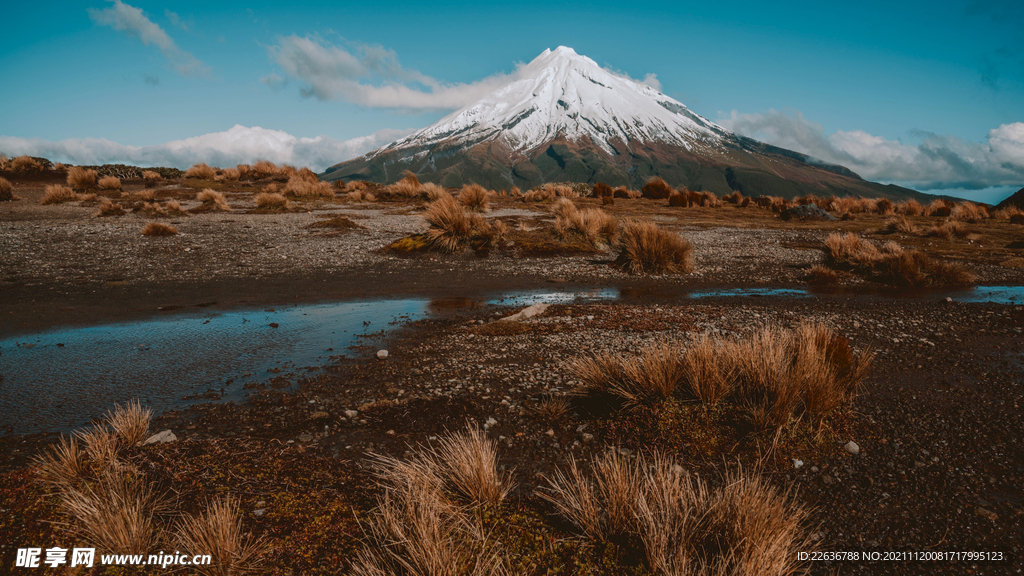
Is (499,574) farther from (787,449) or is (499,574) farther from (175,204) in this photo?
(175,204)

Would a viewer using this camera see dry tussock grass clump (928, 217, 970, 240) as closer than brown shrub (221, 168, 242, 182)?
Yes

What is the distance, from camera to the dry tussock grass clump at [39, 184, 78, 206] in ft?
64.5

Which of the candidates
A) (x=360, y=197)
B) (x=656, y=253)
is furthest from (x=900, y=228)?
(x=360, y=197)

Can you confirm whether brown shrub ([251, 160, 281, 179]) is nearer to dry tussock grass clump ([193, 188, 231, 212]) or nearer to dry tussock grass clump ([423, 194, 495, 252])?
dry tussock grass clump ([193, 188, 231, 212])

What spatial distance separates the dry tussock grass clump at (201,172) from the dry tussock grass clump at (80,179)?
5.65 meters

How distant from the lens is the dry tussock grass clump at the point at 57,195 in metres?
19.7

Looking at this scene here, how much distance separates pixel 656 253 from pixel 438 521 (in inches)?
416

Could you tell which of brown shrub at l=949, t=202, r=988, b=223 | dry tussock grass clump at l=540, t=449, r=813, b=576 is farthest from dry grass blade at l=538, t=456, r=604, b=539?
brown shrub at l=949, t=202, r=988, b=223

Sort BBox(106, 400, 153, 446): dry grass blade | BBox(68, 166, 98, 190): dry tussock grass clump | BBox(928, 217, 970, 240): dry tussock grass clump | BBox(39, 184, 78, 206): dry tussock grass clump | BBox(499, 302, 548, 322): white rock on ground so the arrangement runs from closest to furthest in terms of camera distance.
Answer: BBox(106, 400, 153, 446): dry grass blade
BBox(499, 302, 548, 322): white rock on ground
BBox(928, 217, 970, 240): dry tussock grass clump
BBox(39, 184, 78, 206): dry tussock grass clump
BBox(68, 166, 98, 190): dry tussock grass clump

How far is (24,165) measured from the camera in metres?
25.0

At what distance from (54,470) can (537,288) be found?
834cm

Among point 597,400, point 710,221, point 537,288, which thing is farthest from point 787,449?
point 710,221

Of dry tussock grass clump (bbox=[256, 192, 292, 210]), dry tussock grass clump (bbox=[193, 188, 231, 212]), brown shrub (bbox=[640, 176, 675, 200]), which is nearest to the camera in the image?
dry tussock grass clump (bbox=[193, 188, 231, 212])

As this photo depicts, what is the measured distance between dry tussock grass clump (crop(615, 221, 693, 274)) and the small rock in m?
10.2
